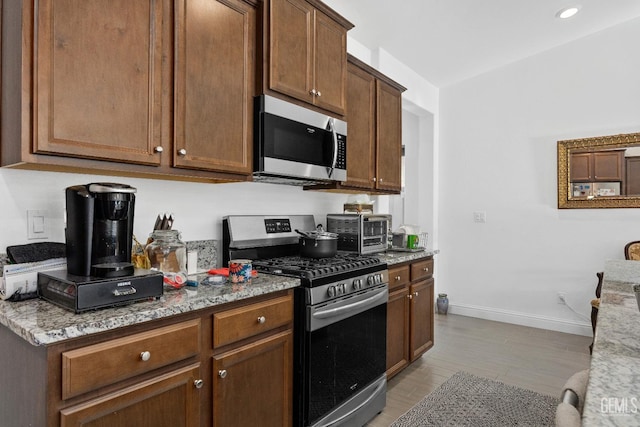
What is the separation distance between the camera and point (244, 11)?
75.8 inches

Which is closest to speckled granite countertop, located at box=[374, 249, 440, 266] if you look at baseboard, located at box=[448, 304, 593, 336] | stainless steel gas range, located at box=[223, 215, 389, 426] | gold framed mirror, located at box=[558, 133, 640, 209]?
stainless steel gas range, located at box=[223, 215, 389, 426]

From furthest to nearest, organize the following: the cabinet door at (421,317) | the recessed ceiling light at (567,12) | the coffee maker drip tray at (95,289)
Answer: the recessed ceiling light at (567,12) < the cabinet door at (421,317) < the coffee maker drip tray at (95,289)

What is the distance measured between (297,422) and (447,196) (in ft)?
11.8

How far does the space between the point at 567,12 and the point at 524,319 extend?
3.05 m

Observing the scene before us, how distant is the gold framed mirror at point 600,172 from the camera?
360 cm

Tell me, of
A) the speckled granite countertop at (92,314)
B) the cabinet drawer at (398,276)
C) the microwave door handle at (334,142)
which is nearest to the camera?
the speckled granite countertop at (92,314)

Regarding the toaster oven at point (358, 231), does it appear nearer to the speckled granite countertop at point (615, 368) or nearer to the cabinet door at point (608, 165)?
the speckled granite countertop at point (615, 368)

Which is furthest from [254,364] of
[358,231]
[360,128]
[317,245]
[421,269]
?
[360,128]

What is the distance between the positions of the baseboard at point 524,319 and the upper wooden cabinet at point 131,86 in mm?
3633

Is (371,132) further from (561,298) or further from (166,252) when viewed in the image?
(561,298)

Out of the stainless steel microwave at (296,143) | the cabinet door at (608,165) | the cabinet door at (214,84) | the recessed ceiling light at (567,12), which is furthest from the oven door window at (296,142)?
the cabinet door at (608,165)

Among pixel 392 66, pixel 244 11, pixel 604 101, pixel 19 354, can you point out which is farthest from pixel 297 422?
pixel 604 101

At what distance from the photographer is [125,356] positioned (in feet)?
3.77

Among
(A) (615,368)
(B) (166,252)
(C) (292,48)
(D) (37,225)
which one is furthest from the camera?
(C) (292,48)
